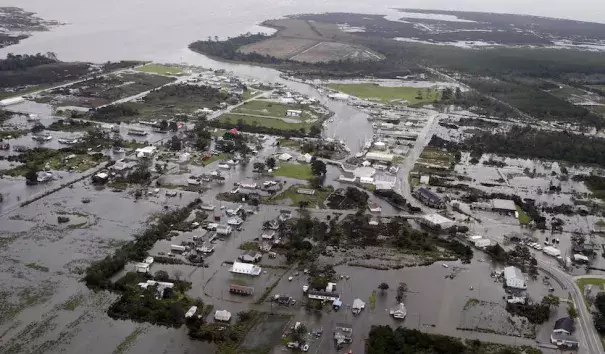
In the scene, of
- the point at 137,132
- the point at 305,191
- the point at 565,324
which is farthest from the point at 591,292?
the point at 137,132

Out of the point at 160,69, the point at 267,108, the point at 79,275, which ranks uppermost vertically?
the point at 160,69

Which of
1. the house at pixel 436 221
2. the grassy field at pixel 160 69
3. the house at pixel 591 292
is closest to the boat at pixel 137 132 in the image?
the house at pixel 436 221

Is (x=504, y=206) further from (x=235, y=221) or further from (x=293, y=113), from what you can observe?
(x=293, y=113)

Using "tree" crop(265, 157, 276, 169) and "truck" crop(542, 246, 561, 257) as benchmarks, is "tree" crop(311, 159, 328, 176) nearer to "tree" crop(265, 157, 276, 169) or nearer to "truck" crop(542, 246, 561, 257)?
"tree" crop(265, 157, 276, 169)

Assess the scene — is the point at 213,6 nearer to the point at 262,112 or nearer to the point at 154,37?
the point at 154,37

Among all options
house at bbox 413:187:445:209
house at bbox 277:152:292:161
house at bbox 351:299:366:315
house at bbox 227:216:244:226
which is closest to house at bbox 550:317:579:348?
house at bbox 351:299:366:315

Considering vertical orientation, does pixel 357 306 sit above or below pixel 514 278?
below

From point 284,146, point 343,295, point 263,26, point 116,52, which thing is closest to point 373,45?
point 263,26
